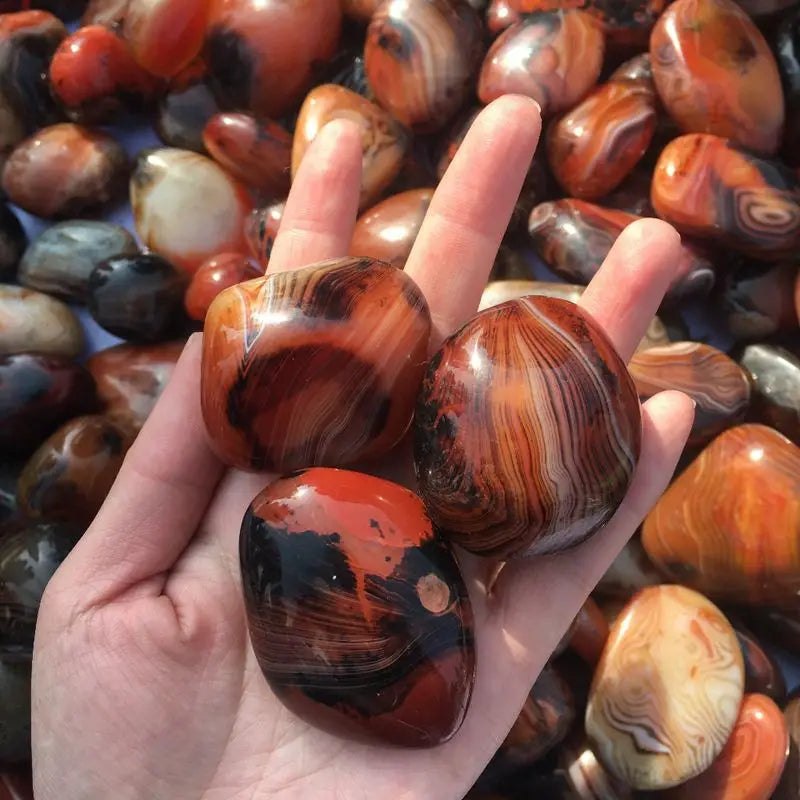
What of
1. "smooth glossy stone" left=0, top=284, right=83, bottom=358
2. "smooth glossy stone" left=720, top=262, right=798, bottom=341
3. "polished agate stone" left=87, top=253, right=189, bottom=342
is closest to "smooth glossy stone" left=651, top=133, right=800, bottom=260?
"smooth glossy stone" left=720, top=262, right=798, bottom=341

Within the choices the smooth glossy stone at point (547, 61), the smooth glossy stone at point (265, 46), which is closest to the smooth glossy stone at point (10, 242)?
the smooth glossy stone at point (265, 46)

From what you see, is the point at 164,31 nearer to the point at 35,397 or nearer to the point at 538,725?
the point at 35,397

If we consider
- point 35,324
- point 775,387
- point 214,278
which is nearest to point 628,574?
point 775,387

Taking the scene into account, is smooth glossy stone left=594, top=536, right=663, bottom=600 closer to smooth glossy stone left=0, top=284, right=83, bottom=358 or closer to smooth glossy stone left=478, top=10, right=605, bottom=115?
smooth glossy stone left=478, top=10, right=605, bottom=115

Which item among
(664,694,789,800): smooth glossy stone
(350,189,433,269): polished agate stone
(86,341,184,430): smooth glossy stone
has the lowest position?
(664,694,789,800): smooth glossy stone

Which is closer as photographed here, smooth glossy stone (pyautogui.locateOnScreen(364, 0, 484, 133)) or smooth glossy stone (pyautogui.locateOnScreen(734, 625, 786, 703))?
smooth glossy stone (pyautogui.locateOnScreen(734, 625, 786, 703))
